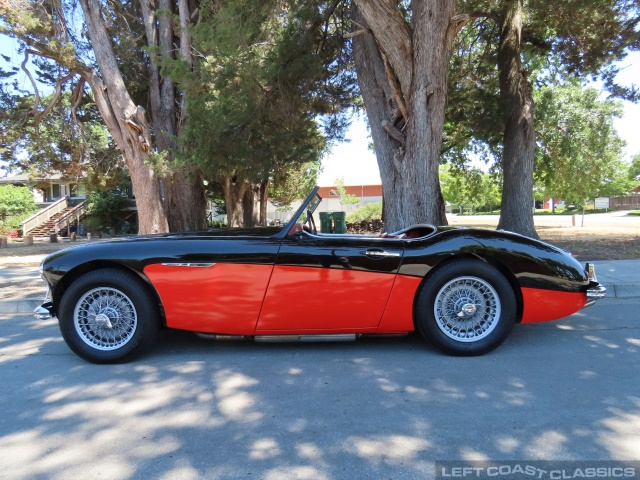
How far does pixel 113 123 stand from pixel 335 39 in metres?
6.96

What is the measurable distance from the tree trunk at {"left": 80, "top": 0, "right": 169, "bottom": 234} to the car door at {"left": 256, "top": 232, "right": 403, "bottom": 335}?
10065mm

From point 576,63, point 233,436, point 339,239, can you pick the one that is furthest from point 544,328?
point 576,63

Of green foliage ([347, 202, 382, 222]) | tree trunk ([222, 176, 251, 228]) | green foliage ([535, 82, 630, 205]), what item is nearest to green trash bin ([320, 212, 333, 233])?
tree trunk ([222, 176, 251, 228])

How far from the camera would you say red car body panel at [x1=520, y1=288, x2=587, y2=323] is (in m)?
4.15

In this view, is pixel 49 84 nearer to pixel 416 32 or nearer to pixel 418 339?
pixel 416 32

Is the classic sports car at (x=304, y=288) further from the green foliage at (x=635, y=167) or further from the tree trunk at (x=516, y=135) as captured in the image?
the green foliage at (x=635, y=167)

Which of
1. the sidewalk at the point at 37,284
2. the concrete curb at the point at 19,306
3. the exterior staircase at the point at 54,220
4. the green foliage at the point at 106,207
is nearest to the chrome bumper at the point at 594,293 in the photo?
the sidewalk at the point at 37,284

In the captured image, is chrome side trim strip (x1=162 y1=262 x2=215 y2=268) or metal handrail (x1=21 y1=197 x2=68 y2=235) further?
metal handrail (x1=21 y1=197 x2=68 y2=235)

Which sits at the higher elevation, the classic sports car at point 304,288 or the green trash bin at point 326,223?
the green trash bin at point 326,223

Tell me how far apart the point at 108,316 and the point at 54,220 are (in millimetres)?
29440

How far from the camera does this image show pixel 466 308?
4105 millimetres

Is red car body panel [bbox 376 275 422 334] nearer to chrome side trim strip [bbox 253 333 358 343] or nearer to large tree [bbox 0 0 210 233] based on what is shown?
chrome side trim strip [bbox 253 333 358 343]

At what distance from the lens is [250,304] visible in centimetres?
402

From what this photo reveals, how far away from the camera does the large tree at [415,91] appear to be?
741cm
